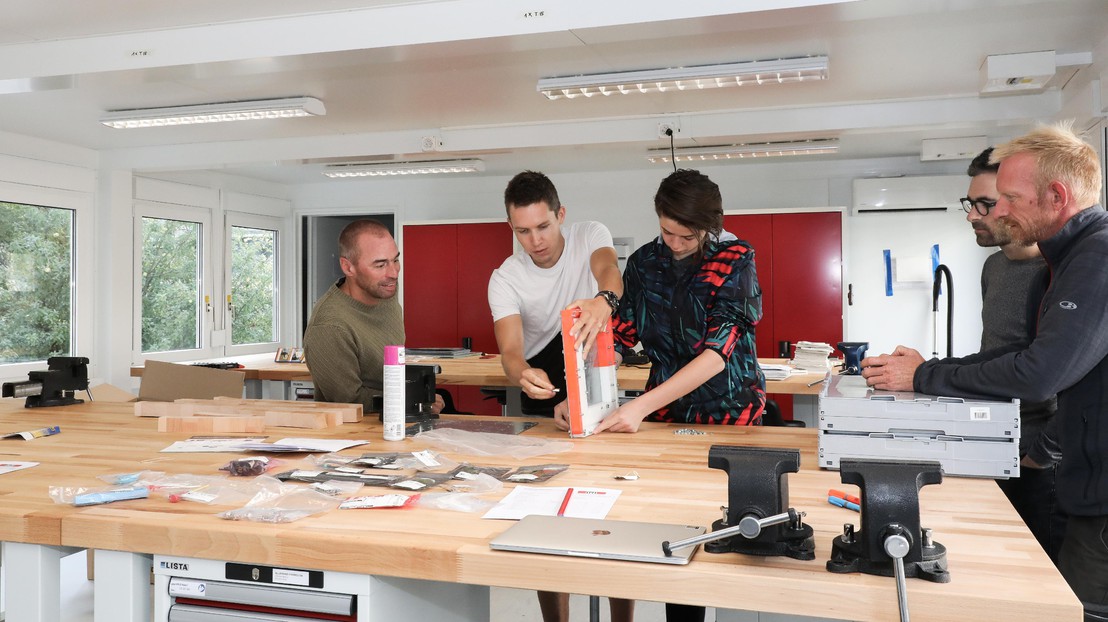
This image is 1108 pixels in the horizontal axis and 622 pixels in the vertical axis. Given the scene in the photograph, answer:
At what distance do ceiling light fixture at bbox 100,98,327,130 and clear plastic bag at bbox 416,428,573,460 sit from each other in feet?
11.5

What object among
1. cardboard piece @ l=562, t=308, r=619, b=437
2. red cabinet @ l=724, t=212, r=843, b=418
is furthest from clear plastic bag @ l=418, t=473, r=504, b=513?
red cabinet @ l=724, t=212, r=843, b=418

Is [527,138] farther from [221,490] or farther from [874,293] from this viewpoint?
[221,490]

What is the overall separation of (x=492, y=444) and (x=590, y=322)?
0.42 meters

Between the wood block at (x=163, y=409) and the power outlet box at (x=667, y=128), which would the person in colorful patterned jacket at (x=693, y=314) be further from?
the power outlet box at (x=667, y=128)

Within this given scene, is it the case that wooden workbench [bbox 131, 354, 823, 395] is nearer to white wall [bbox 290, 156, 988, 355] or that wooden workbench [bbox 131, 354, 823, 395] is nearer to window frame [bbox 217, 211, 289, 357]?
white wall [bbox 290, 156, 988, 355]

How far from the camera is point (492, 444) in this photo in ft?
6.69

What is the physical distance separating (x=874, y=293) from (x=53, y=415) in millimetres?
6683

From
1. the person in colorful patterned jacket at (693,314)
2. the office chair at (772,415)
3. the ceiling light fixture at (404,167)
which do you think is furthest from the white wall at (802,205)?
the person in colorful patterned jacket at (693,314)

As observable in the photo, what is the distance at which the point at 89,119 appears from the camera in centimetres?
581

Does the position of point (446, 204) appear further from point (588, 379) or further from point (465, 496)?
point (465, 496)

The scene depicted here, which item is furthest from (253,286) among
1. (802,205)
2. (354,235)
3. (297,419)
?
(297,419)

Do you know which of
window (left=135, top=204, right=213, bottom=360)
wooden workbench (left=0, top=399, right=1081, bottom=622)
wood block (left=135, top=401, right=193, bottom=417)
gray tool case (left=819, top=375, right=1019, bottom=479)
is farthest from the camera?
window (left=135, top=204, right=213, bottom=360)

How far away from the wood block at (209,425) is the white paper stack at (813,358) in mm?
3653

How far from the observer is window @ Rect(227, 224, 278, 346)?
873 cm
